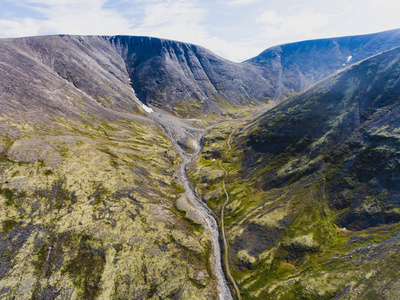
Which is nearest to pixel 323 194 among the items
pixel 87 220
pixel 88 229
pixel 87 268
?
pixel 87 268

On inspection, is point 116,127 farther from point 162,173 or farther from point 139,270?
point 139,270

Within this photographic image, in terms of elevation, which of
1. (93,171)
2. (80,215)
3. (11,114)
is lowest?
(80,215)

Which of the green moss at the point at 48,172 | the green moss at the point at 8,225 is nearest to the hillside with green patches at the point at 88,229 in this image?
the green moss at the point at 8,225

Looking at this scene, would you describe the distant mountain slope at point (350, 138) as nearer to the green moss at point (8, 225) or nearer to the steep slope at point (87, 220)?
the steep slope at point (87, 220)

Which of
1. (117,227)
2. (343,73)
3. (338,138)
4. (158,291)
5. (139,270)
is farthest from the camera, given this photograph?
(343,73)

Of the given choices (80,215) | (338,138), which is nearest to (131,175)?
(80,215)

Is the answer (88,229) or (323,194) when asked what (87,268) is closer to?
(88,229)

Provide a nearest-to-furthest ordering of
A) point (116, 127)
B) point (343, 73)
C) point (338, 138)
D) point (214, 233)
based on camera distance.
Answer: point (214, 233) < point (338, 138) < point (343, 73) < point (116, 127)
